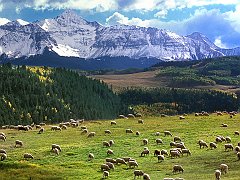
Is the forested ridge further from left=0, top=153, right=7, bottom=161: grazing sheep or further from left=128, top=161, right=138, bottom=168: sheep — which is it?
left=128, top=161, right=138, bottom=168: sheep

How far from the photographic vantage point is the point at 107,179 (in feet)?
139

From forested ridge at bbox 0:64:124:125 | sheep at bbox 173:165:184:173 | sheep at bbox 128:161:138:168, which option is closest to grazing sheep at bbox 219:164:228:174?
sheep at bbox 173:165:184:173

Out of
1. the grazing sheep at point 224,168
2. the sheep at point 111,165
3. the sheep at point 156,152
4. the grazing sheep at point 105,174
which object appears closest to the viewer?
the grazing sheep at point 224,168

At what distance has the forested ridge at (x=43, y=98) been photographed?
148625 millimetres

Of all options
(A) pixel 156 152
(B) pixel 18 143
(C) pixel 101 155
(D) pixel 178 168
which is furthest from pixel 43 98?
(D) pixel 178 168

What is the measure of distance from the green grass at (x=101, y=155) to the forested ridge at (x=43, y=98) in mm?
69225

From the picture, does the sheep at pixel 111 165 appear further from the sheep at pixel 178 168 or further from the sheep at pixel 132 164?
the sheep at pixel 178 168

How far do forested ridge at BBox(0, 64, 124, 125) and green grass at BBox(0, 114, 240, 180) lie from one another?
69.2 meters

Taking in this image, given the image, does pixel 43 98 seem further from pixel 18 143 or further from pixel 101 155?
pixel 101 155

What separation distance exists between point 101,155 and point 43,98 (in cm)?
10930

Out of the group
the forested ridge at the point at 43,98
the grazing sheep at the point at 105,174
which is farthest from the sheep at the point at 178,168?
the forested ridge at the point at 43,98

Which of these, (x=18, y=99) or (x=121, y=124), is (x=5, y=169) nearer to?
(x=121, y=124)

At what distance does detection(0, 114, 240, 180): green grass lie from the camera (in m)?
45.0

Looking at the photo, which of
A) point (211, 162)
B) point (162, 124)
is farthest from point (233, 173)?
point (162, 124)
